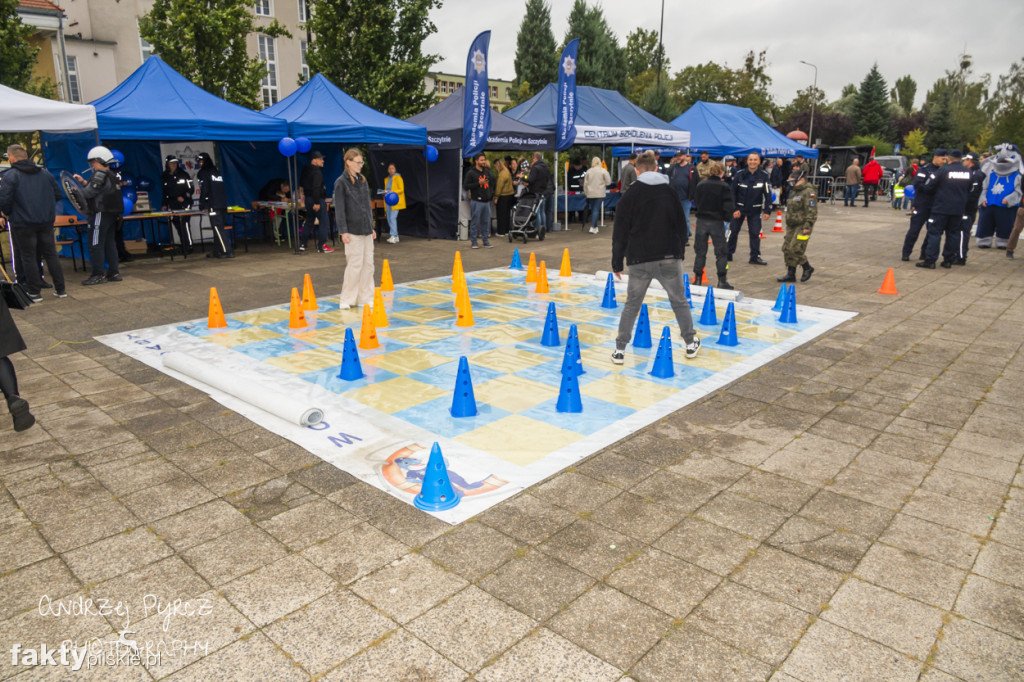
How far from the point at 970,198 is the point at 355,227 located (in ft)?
34.4

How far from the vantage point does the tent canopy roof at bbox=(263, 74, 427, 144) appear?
45.8 feet

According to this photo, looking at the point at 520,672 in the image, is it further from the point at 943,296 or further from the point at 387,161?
the point at 387,161

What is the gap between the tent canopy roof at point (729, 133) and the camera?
22844mm

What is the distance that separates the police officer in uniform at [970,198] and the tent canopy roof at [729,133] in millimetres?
10367

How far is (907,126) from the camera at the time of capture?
2714 inches

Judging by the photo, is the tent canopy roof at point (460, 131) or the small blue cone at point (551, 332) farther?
the tent canopy roof at point (460, 131)

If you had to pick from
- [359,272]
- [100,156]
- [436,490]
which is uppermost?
[100,156]

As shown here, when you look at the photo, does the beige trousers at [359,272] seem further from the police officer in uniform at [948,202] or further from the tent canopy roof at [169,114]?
the police officer in uniform at [948,202]

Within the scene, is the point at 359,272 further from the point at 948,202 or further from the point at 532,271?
the point at 948,202

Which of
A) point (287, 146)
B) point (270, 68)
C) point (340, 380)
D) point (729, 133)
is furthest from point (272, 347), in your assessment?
point (270, 68)

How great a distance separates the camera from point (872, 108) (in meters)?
61.7

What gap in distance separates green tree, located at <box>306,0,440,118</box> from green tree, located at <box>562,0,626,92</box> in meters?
23.7

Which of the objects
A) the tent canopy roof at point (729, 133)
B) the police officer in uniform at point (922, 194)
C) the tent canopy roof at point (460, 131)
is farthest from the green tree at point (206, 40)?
the police officer in uniform at point (922, 194)

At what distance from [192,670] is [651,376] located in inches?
178
